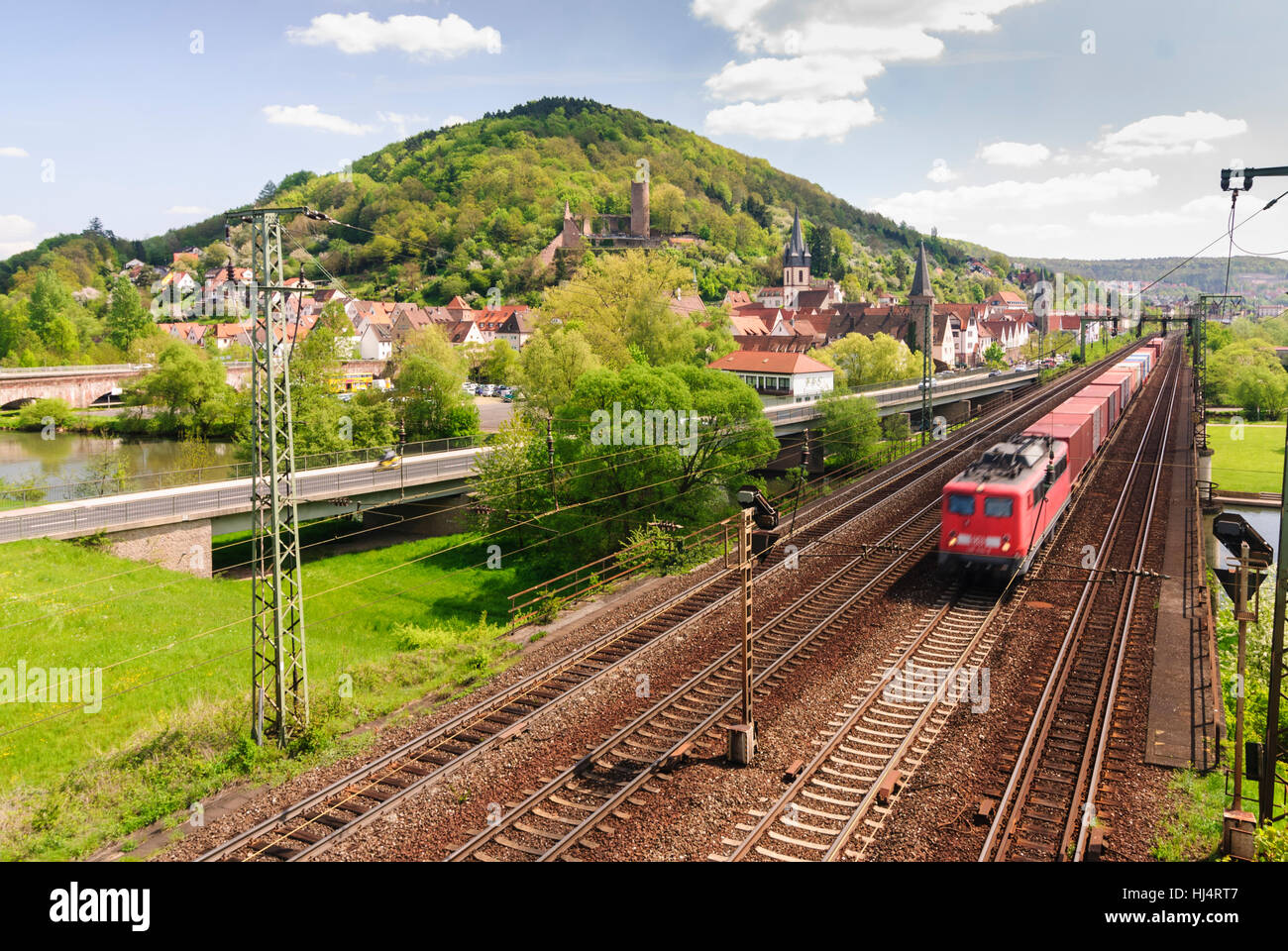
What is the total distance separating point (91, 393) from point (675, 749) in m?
68.9

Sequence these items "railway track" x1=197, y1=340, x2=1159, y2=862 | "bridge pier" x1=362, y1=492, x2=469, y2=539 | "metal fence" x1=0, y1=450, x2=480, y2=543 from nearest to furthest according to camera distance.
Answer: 1. "railway track" x1=197, y1=340, x2=1159, y2=862
2. "metal fence" x1=0, y1=450, x2=480, y2=543
3. "bridge pier" x1=362, y1=492, x2=469, y2=539

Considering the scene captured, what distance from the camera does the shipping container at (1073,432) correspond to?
2677 cm

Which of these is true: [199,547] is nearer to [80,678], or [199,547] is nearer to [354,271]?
[80,678]

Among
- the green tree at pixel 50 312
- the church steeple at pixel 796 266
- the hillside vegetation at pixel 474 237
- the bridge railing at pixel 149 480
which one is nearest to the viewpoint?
the bridge railing at pixel 149 480

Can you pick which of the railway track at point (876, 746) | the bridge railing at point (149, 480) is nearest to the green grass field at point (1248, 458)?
the railway track at point (876, 746)

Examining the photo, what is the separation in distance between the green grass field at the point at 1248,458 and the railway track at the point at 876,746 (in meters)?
A: 32.9

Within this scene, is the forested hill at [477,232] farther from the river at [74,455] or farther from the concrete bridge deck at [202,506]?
the concrete bridge deck at [202,506]

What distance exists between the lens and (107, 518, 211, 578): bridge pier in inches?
1091

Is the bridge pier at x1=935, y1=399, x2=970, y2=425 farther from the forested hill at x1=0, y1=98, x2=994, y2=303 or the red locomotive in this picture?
the forested hill at x1=0, y1=98, x2=994, y2=303

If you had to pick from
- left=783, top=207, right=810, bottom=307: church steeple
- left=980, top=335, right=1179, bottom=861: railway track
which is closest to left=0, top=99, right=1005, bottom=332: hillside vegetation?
left=783, top=207, right=810, bottom=307: church steeple

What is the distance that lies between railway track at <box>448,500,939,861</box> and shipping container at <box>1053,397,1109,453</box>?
49.7 ft

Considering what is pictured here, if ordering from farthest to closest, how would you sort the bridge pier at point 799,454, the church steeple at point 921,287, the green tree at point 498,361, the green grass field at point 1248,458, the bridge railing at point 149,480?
the church steeple at point 921,287, the green tree at point 498,361, the bridge pier at point 799,454, the green grass field at point 1248,458, the bridge railing at point 149,480
